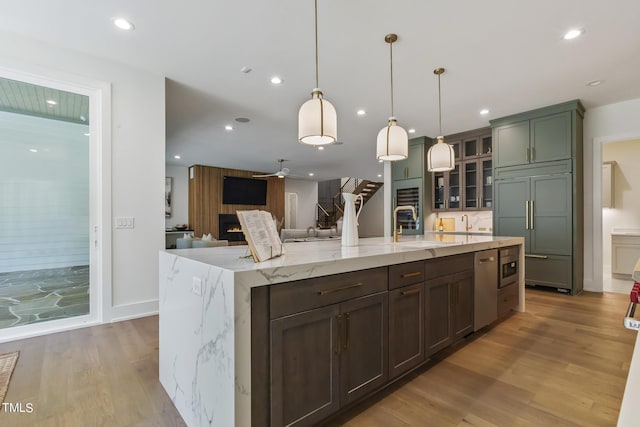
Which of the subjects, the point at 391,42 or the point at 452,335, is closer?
the point at 452,335

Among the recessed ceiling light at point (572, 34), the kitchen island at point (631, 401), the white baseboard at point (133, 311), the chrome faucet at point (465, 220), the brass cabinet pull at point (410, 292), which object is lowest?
the white baseboard at point (133, 311)

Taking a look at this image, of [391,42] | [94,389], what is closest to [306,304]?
[94,389]

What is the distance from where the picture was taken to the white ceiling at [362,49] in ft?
7.86

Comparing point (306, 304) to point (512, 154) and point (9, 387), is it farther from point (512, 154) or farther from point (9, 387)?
point (512, 154)

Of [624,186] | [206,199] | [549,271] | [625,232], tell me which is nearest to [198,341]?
[549,271]

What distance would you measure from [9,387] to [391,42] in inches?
154

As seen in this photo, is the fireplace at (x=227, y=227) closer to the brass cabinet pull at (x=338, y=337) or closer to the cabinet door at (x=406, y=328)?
the cabinet door at (x=406, y=328)

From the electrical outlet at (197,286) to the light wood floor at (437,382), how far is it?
0.75m

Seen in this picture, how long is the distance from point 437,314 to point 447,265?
1.20 ft

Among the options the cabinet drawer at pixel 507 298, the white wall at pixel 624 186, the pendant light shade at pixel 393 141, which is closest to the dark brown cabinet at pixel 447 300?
the cabinet drawer at pixel 507 298

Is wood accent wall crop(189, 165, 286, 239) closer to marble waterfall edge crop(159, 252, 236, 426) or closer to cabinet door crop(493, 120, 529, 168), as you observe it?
cabinet door crop(493, 120, 529, 168)

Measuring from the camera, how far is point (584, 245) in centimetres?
445

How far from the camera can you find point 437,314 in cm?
215

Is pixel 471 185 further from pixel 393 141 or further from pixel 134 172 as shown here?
pixel 134 172
